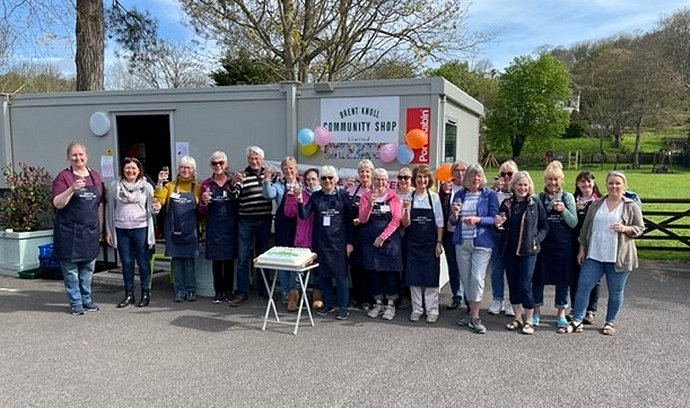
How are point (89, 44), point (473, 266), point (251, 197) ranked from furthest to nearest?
point (89, 44)
point (251, 197)
point (473, 266)

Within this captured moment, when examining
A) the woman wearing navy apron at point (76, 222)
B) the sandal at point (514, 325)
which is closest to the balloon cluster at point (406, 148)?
the sandal at point (514, 325)

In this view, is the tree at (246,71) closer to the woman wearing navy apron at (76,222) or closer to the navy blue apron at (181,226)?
the navy blue apron at (181,226)

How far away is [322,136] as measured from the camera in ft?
20.2

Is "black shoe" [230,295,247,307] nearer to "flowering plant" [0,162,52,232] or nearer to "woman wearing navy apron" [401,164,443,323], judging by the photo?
"woman wearing navy apron" [401,164,443,323]

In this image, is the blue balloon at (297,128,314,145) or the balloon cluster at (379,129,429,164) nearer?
the balloon cluster at (379,129,429,164)

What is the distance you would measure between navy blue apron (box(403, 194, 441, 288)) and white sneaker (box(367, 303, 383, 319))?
0.45m

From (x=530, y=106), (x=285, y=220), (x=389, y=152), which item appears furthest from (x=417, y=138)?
(x=530, y=106)

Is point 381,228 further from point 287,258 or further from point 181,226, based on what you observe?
point 181,226

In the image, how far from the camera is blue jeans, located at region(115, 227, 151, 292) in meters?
5.61

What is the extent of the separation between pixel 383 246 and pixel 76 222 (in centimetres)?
310

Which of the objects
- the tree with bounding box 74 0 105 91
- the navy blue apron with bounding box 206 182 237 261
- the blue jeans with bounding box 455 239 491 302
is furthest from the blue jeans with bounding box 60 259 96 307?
the tree with bounding box 74 0 105 91

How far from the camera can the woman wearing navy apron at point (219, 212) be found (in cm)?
568

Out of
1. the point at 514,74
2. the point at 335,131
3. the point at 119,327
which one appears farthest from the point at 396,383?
the point at 514,74

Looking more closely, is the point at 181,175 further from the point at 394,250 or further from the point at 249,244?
the point at 394,250
